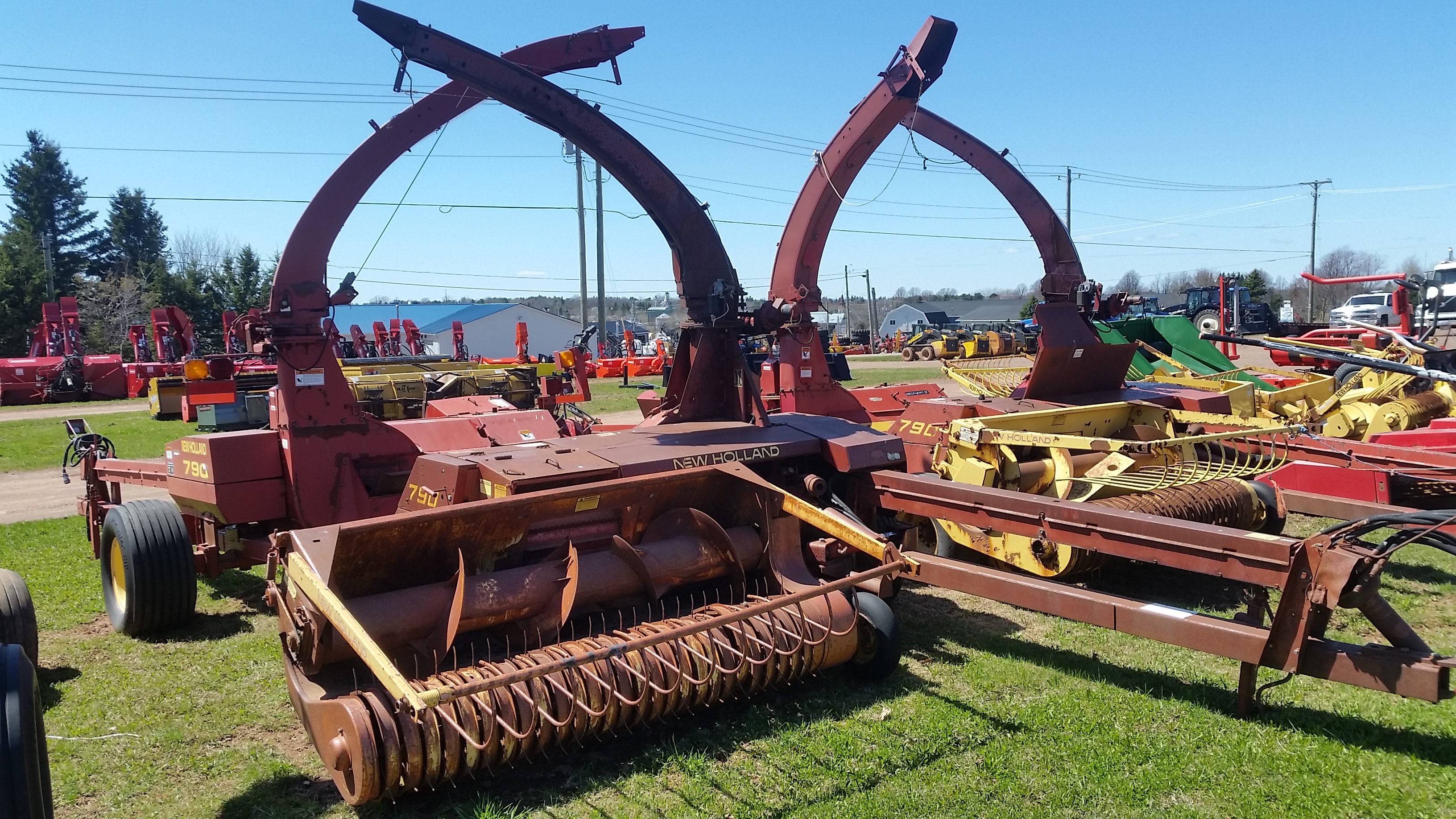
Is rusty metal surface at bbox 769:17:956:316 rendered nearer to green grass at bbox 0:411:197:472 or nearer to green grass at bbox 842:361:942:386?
green grass at bbox 0:411:197:472

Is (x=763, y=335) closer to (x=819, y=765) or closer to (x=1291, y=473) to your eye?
(x=819, y=765)

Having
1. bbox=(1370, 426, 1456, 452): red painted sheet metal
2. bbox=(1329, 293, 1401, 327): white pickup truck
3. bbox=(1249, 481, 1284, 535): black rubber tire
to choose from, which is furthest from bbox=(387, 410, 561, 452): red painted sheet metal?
bbox=(1329, 293, 1401, 327): white pickup truck

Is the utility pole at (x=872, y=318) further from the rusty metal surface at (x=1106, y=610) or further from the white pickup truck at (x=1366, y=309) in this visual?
the rusty metal surface at (x=1106, y=610)

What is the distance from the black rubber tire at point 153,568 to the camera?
623 cm

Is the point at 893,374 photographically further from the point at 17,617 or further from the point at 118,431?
the point at 17,617

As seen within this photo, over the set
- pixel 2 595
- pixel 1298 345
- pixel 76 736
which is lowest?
pixel 76 736

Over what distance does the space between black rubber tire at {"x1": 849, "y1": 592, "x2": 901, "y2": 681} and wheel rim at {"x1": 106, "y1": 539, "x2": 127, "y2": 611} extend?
5.15 meters

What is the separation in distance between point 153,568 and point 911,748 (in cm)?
513

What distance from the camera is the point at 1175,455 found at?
23.7ft

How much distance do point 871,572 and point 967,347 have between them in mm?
35391

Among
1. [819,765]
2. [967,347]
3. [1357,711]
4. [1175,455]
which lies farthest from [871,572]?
[967,347]

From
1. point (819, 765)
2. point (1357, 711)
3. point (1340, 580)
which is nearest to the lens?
point (1340, 580)

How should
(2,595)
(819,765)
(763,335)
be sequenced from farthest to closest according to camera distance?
(763,335), (2,595), (819,765)

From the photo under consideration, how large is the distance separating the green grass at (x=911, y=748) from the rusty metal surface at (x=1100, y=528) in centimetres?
77
